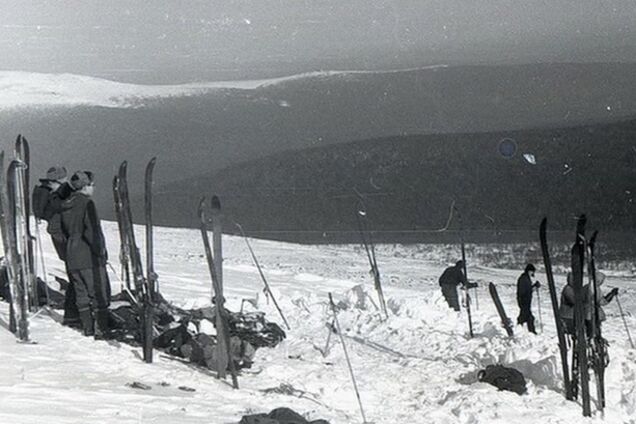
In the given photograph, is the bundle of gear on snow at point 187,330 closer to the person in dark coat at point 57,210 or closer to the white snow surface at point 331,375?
the white snow surface at point 331,375

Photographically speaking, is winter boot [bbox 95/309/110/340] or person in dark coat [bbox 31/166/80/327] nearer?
winter boot [bbox 95/309/110/340]

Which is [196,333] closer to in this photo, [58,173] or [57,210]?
[57,210]

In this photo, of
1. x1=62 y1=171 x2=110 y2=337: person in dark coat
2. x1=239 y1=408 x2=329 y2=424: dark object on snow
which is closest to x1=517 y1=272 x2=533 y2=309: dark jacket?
x1=62 y1=171 x2=110 y2=337: person in dark coat

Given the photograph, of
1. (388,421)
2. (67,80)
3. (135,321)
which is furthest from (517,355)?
(67,80)

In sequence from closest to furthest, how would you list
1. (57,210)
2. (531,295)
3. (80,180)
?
(80,180) → (57,210) → (531,295)

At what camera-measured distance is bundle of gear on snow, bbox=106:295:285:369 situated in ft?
24.5

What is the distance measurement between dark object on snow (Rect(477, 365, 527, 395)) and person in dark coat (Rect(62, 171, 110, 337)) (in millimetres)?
3342

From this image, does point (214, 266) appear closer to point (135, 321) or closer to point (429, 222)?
point (135, 321)

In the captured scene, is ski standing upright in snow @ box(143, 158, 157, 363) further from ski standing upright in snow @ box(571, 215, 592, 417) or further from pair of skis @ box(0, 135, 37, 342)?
ski standing upright in snow @ box(571, 215, 592, 417)

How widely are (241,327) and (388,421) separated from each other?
2693mm

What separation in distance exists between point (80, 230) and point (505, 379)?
12.5 ft

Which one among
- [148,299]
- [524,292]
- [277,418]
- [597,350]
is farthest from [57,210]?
[524,292]

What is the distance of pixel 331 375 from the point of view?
7695mm

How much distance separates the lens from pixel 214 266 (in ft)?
22.5
